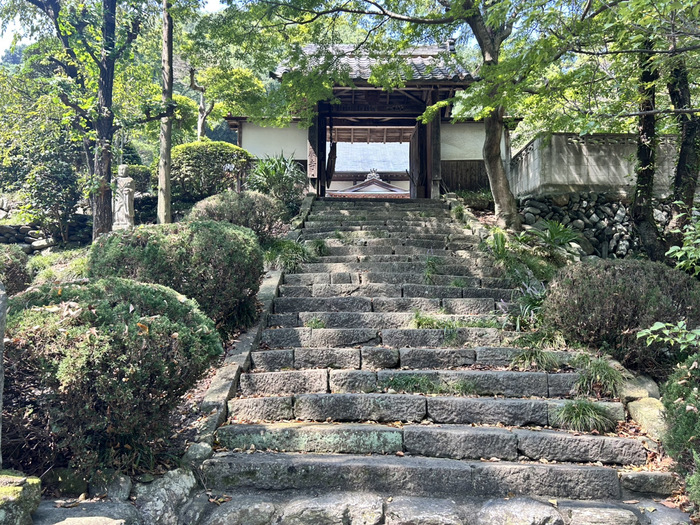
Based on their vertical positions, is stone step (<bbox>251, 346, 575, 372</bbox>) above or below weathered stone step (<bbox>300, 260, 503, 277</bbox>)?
below

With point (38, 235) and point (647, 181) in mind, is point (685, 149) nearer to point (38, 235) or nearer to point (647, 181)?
point (647, 181)

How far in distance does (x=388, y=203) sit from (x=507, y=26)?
4.41 m

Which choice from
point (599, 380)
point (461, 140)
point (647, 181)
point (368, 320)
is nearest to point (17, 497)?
point (368, 320)

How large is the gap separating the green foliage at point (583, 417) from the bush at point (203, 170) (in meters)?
9.40

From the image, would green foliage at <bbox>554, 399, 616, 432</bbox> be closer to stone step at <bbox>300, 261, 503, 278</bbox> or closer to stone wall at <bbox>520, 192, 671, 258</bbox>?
stone step at <bbox>300, 261, 503, 278</bbox>

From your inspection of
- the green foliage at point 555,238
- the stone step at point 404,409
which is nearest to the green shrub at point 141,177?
the green foliage at point 555,238

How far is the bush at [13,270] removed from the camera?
7579 mm

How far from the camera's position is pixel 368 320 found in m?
5.57

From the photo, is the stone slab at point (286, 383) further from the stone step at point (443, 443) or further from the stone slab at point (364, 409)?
the stone step at point (443, 443)

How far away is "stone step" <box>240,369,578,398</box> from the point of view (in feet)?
14.3

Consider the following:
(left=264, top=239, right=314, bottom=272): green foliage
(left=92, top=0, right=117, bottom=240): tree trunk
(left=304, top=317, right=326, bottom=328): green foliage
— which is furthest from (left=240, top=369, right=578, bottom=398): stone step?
(left=92, top=0, right=117, bottom=240): tree trunk

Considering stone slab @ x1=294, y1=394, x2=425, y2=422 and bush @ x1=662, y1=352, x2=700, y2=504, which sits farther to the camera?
stone slab @ x1=294, y1=394, x2=425, y2=422

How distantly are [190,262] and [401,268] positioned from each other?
10.6 ft

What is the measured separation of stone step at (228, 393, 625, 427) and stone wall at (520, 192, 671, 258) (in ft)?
21.5
